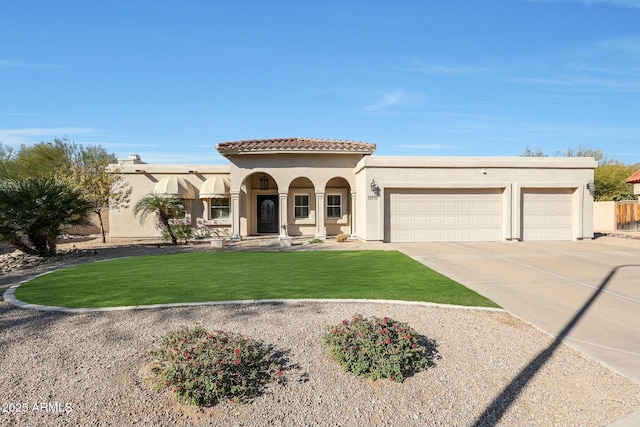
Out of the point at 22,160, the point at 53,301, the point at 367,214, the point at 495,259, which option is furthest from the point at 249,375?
the point at 22,160

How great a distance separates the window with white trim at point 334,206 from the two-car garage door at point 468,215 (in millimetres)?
4986

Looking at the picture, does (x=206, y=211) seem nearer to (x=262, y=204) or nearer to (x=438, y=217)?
(x=262, y=204)

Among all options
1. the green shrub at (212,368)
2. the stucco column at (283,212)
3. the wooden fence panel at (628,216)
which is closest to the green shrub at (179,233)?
the stucco column at (283,212)

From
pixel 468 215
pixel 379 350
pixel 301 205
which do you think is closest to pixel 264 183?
pixel 301 205

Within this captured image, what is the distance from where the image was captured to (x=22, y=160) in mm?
34312

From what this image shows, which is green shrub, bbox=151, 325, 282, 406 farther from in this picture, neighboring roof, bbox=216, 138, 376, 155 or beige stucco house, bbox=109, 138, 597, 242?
neighboring roof, bbox=216, 138, 376, 155

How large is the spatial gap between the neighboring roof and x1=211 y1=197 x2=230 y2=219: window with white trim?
3.95 meters

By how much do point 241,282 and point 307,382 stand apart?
5288 mm

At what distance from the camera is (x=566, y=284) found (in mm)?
9562

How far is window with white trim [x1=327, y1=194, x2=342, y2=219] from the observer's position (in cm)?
2416

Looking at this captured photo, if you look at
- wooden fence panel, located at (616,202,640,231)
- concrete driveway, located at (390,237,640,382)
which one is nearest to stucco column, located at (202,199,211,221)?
concrete driveway, located at (390,237,640,382)

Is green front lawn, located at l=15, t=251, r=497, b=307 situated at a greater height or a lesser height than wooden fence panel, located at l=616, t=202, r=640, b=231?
lesser

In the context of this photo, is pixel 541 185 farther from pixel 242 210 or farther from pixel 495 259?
pixel 242 210

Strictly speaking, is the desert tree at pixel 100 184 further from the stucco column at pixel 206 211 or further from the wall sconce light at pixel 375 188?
the wall sconce light at pixel 375 188
